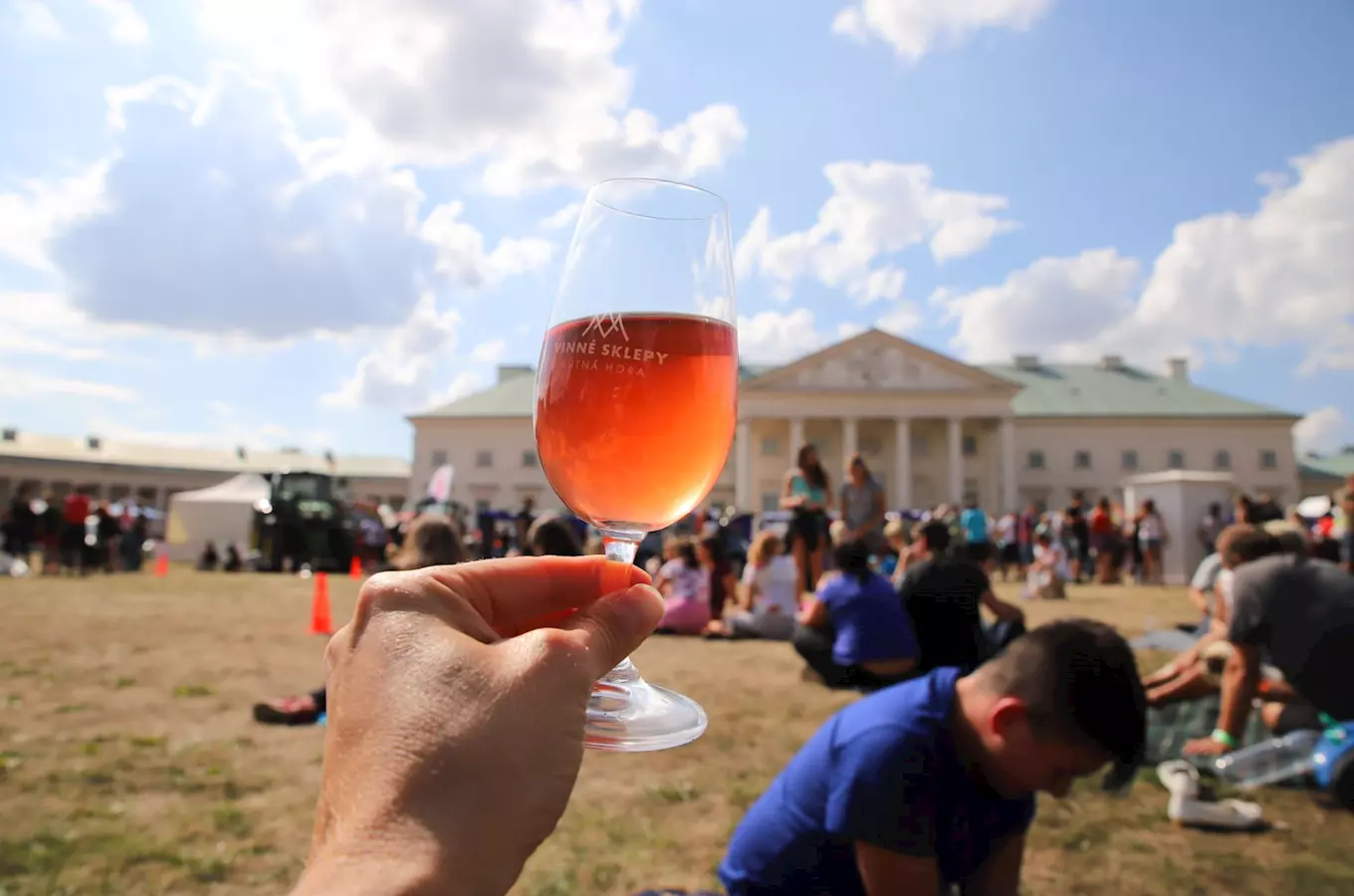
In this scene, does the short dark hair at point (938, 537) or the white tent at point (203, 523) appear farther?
the white tent at point (203, 523)

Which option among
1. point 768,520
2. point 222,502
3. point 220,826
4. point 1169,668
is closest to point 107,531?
point 222,502

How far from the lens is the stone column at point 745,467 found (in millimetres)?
55284

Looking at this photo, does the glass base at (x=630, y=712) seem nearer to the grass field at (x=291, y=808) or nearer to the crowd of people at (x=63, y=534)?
the grass field at (x=291, y=808)

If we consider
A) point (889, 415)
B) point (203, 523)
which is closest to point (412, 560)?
point (203, 523)

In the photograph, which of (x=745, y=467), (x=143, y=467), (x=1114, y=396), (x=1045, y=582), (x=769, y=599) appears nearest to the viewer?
(x=769, y=599)

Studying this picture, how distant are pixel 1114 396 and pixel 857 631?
63.9m

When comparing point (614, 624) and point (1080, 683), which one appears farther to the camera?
point (1080, 683)

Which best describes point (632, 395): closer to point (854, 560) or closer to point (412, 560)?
point (412, 560)

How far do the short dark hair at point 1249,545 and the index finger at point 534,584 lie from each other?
560 cm

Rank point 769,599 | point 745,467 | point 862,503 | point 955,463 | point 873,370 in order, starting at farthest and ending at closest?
point 745,467 → point 873,370 → point 955,463 → point 769,599 → point 862,503

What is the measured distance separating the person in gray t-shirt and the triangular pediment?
148ft

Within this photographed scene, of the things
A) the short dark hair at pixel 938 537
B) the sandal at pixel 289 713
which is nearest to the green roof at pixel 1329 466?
the short dark hair at pixel 938 537

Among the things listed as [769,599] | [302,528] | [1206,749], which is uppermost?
[302,528]

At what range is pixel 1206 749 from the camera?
4629 mm
